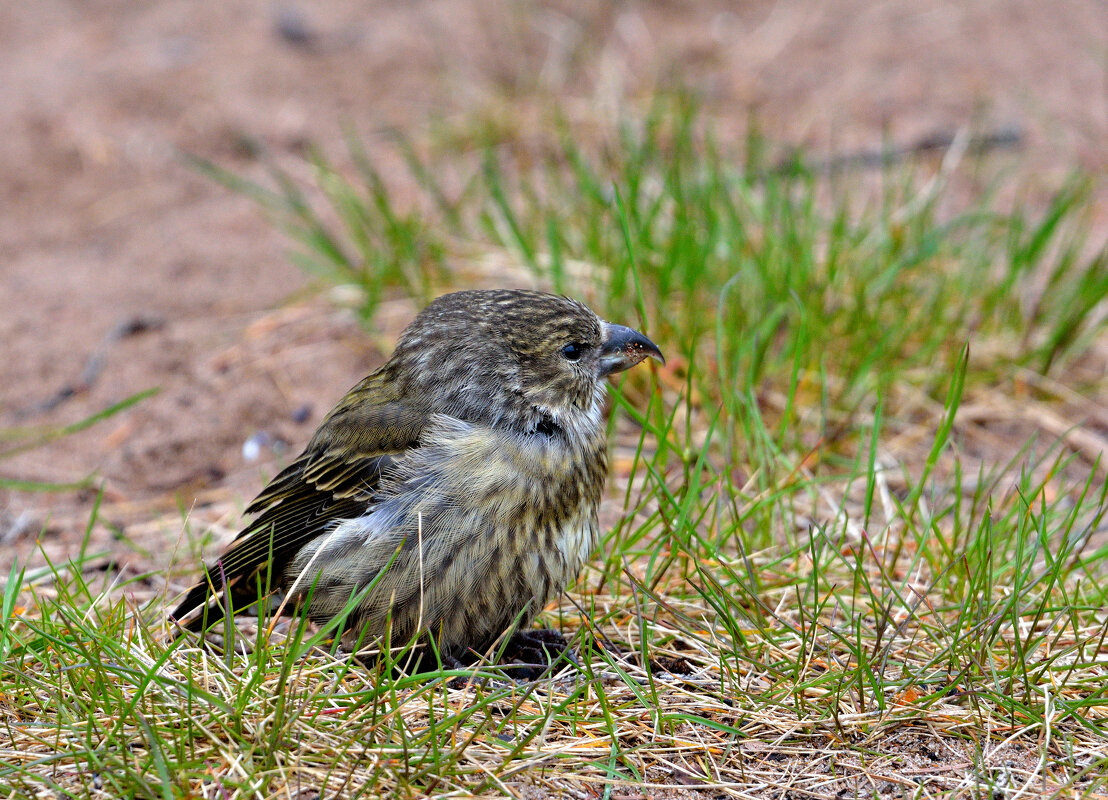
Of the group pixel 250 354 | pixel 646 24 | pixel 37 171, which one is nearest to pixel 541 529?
pixel 250 354

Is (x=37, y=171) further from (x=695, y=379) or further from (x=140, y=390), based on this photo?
(x=695, y=379)

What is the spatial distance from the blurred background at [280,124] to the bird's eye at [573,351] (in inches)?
70.6

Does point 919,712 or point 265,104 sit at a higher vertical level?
point 265,104

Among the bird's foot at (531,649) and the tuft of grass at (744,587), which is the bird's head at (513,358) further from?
the bird's foot at (531,649)

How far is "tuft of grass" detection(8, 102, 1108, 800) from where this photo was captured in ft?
8.42

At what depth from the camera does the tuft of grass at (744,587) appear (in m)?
2.57

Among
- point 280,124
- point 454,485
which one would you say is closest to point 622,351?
point 454,485

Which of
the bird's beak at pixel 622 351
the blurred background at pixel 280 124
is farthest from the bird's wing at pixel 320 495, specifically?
the blurred background at pixel 280 124

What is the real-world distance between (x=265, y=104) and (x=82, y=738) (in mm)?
6287

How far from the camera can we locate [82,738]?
8.32ft

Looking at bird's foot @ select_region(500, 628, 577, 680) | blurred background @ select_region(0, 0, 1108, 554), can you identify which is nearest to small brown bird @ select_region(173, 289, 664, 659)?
bird's foot @ select_region(500, 628, 577, 680)

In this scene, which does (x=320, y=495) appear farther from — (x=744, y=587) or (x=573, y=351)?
(x=744, y=587)

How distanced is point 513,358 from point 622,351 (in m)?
0.37

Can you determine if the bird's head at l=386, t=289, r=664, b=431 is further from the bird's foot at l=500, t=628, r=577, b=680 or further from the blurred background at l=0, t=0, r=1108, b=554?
the blurred background at l=0, t=0, r=1108, b=554
